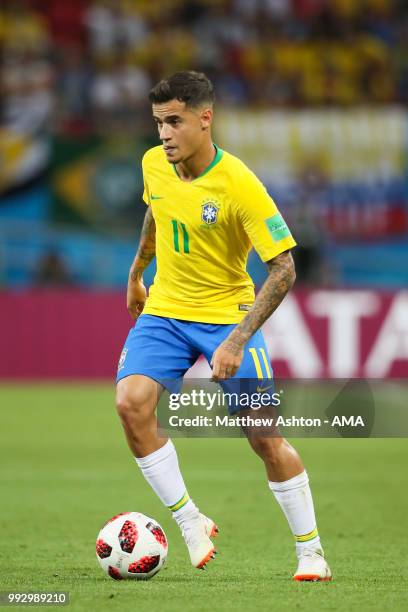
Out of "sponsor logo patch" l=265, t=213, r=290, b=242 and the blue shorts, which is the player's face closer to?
"sponsor logo patch" l=265, t=213, r=290, b=242

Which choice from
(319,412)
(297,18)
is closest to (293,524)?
(319,412)

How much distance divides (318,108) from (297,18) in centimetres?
284

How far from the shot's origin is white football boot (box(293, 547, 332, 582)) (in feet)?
16.6

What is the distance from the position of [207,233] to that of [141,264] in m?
0.61

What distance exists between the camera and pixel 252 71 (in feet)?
60.1

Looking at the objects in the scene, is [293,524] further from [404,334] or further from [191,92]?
[404,334]

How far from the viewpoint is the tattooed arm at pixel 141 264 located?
219 inches

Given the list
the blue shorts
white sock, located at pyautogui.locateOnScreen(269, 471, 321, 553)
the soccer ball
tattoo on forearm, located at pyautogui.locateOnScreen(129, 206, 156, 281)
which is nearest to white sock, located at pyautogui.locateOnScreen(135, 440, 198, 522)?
the soccer ball

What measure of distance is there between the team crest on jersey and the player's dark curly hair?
1.37ft

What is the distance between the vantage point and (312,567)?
5074 millimetres

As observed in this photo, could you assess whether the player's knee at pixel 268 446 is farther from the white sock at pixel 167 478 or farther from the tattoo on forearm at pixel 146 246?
the tattoo on forearm at pixel 146 246

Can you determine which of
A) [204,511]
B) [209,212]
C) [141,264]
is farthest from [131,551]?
[204,511]

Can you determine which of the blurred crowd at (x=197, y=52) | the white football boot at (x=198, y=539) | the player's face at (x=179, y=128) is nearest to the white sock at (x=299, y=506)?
the white football boot at (x=198, y=539)

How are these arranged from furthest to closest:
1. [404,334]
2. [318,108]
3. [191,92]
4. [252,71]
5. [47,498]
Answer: [252,71]
[318,108]
[404,334]
[47,498]
[191,92]
